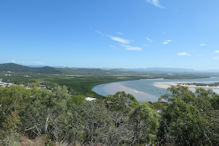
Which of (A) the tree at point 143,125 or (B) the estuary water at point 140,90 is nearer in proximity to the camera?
(A) the tree at point 143,125

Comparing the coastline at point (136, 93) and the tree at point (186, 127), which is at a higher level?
the tree at point (186, 127)

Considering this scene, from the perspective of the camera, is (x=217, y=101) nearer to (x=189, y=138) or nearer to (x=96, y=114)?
(x=189, y=138)

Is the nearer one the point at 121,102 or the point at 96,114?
the point at 96,114

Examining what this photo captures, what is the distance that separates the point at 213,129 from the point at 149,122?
11.2 ft

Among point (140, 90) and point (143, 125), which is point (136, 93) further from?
point (143, 125)

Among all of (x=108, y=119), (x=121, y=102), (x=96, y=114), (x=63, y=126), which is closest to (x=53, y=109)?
(x=63, y=126)

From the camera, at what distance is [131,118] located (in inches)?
356

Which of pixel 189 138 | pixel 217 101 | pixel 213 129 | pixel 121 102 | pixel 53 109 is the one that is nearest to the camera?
pixel 213 129

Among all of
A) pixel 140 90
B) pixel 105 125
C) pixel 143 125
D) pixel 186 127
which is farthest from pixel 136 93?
pixel 105 125

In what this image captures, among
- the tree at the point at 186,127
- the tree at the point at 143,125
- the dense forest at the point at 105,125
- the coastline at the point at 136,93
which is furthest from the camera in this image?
the coastline at the point at 136,93

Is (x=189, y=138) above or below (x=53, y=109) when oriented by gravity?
below

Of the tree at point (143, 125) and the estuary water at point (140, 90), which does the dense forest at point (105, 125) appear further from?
the estuary water at point (140, 90)

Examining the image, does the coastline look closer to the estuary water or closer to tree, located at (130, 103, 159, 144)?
the estuary water

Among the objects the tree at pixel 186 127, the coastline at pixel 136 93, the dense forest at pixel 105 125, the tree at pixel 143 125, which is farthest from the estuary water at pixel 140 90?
the tree at pixel 143 125
